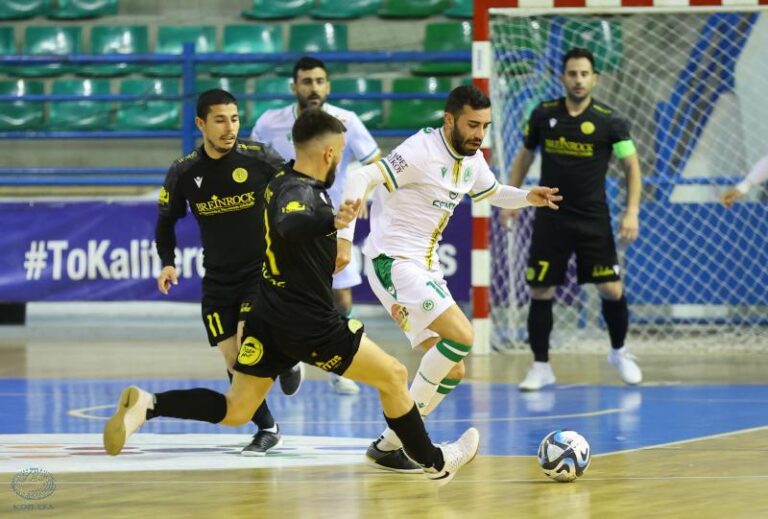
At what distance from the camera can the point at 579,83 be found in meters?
10.6

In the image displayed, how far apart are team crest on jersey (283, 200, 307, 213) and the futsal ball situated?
156 centimetres

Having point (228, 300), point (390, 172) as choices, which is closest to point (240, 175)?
point (228, 300)

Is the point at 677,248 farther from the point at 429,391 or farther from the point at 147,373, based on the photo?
the point at 429,391

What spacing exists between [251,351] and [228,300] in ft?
5.13

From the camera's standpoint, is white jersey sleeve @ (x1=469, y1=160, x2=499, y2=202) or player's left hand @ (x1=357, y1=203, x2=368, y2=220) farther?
white jersey sleeve @ (x1=469, y1=160, x2=499, y2=202)

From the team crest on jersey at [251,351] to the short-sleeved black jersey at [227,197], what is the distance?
1564 millimetres

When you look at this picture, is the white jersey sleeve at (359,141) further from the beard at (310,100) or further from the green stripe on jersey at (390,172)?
the green stripe on jersey at (390,172)

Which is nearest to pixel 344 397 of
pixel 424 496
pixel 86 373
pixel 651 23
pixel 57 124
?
pixel 86 373

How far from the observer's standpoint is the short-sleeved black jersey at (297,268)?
6.12 m

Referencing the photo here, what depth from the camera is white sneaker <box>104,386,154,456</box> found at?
6.08 metres

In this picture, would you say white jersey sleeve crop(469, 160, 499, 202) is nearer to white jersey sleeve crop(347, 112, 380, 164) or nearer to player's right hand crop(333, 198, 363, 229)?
A: player's right hand crop(333, 198, 363, 229)

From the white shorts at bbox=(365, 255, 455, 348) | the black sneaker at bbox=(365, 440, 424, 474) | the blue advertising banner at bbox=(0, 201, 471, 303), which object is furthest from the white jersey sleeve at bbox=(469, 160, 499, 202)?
the blue advertising banner at bbox=(0, 201, 471, 303)

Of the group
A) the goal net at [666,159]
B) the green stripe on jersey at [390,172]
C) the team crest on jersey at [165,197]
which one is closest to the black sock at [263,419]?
the team crest on jersey at [165,197]

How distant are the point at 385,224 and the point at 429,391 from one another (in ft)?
2.98
